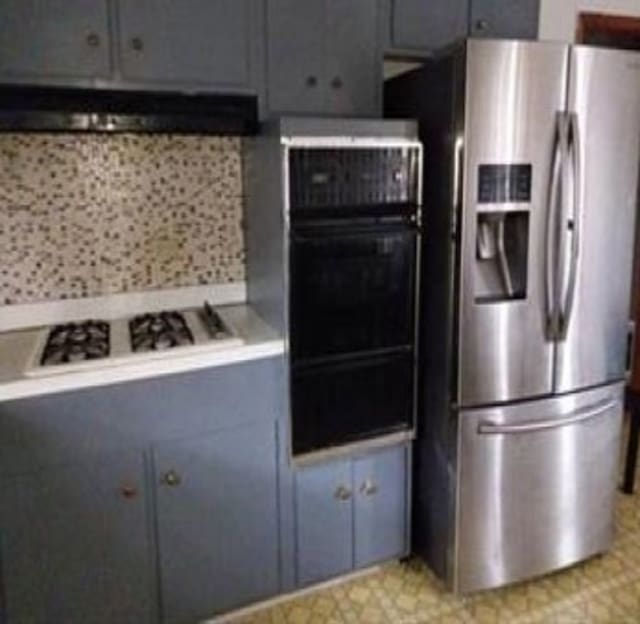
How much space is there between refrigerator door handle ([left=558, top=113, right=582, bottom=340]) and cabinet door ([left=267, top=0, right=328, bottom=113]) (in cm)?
84

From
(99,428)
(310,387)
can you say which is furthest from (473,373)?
(99,428)

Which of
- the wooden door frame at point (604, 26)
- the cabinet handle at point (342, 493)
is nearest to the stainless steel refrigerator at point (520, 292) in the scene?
the cabinet handle at point (342, 493)

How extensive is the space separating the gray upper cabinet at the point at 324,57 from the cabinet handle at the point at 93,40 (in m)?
0.54

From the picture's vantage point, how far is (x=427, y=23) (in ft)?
7.34

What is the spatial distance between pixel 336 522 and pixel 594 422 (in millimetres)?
965

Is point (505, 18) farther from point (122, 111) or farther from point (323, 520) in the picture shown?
point (323, 520)

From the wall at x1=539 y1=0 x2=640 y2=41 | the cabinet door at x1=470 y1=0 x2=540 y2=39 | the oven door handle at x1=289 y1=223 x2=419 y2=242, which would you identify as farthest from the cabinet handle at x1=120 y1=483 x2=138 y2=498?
the wall at x1=539 y1=0 x2=640 y2=41

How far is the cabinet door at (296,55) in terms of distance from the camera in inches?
80.2

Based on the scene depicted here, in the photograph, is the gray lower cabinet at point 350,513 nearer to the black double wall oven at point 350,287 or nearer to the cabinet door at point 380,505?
the cabinet door at point 380,505

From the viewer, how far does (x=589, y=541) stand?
2.26 metres

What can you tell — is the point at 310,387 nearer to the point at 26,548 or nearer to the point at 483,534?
the point at 483,534

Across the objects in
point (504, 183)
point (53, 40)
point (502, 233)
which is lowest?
point (502, 233)

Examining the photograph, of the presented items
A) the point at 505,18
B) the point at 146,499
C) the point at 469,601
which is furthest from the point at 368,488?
the point at 505,18

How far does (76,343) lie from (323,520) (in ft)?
3.30
